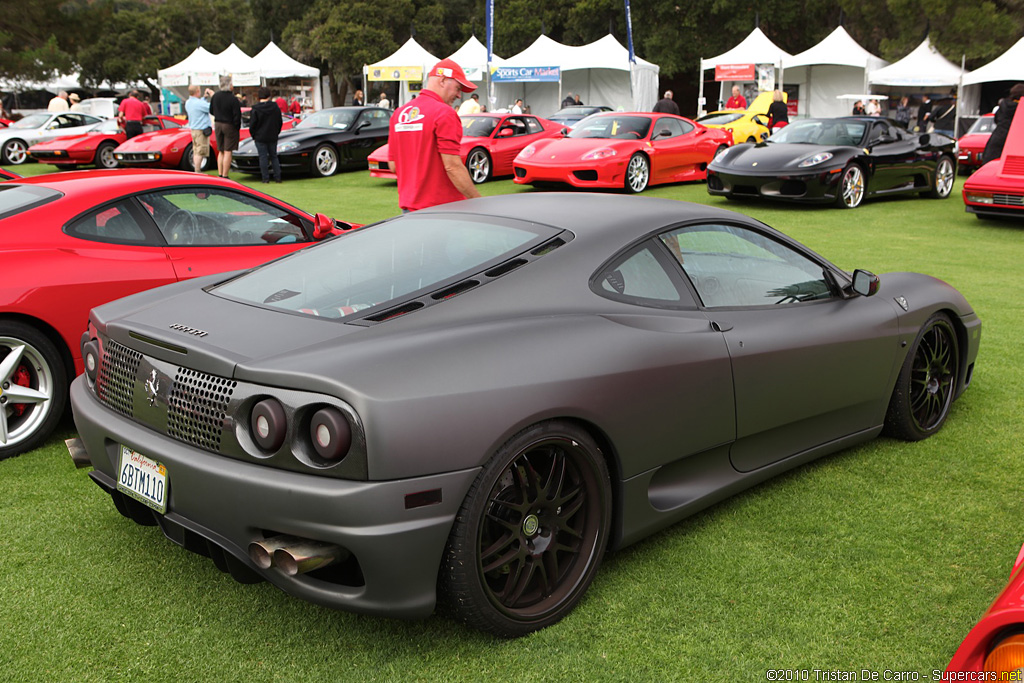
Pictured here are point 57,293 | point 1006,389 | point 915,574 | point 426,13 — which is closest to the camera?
point 915,574

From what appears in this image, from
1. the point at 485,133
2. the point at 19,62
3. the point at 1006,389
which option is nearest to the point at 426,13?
the point at 19,62

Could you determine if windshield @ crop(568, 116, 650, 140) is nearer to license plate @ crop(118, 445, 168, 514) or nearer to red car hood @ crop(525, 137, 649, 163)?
red car hood @ crop(525, 137, 649, 163)

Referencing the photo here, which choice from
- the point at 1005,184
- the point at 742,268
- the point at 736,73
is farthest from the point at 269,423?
the point at 736,73

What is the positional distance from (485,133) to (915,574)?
14655mm

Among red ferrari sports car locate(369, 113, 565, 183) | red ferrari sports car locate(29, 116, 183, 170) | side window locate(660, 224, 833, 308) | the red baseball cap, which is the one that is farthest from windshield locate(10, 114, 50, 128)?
side window locate(660, 224, 833, 308)

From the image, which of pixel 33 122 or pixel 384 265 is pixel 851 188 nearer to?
pixel 384 265

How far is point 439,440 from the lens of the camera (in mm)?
2436

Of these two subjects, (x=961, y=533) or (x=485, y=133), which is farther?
(x=485, y=133)

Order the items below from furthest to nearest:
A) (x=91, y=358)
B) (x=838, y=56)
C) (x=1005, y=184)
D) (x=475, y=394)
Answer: (x=838, y=56)
(x=1005, y=184)
(x=91, y=358)
(x=475, y=394)

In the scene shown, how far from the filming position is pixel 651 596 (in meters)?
3.00

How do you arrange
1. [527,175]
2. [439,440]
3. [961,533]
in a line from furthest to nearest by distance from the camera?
[527,175] < [961,533] < [439,440]

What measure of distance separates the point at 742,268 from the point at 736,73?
99.7 feet

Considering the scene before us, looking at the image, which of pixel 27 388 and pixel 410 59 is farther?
pixel 410 59

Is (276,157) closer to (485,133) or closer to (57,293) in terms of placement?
(485,133)
